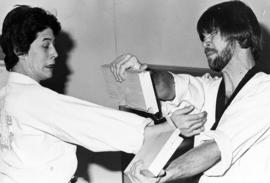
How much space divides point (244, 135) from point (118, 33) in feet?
4.30

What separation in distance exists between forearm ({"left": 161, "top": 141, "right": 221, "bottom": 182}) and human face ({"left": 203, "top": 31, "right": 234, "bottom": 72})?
391 mm

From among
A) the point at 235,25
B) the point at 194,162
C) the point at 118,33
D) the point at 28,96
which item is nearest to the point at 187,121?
the point at 194,162

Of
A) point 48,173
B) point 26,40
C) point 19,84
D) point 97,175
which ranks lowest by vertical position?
point 97,175

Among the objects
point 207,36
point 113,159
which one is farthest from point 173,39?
point 207,36

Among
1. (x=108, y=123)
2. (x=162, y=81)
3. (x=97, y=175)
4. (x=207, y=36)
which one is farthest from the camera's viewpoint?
(x=97, y=175)

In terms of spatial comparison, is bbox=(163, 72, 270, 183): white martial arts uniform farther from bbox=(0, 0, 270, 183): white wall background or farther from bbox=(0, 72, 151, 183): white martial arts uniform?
bbox=(0, 0, 270, 183): white wall background

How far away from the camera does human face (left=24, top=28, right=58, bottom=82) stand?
1770mm

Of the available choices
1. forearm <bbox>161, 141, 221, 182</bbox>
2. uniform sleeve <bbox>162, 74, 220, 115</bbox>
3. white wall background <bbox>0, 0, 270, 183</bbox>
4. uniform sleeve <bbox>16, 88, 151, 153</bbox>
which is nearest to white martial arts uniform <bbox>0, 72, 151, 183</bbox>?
uniform sleeve <bbox>16, 88, 151, 153</bbox>

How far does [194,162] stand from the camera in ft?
4.45

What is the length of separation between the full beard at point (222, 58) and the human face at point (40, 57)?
0.65 m

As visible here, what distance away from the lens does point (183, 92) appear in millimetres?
1878

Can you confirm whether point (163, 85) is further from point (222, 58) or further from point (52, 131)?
point (52, 131)

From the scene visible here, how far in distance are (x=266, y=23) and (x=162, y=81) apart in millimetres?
1091

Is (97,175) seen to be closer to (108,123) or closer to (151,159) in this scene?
(108,123)
